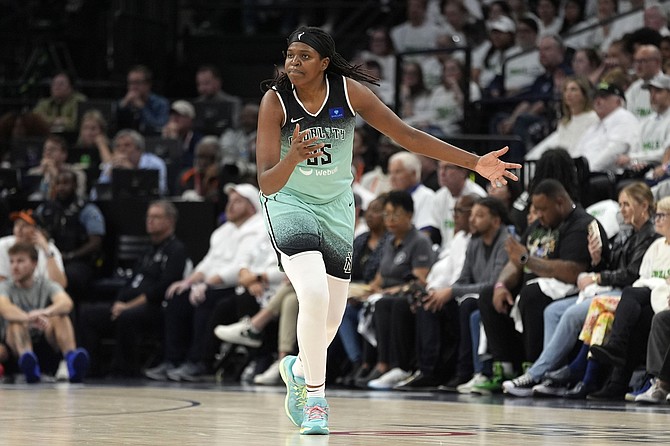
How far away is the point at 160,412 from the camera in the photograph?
6387 mm

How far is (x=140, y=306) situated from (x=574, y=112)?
409 cm

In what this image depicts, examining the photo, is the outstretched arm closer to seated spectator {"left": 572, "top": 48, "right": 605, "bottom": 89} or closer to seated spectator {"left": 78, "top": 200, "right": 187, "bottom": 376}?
seated spectator {"left": 78, "top": 200, "right": 187, "bottom": 376}

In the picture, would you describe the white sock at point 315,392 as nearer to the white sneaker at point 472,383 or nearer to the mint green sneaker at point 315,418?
the mint green sneaker at point 315,418

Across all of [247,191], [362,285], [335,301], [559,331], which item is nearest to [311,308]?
[335,301]

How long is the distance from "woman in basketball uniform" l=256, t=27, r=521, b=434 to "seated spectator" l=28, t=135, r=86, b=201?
7.09 m

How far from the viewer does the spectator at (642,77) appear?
1023 cm

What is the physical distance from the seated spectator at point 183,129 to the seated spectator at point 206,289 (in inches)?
105

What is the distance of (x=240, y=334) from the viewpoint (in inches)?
409

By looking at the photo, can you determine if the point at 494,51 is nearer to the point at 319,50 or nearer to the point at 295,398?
the point at 319,50

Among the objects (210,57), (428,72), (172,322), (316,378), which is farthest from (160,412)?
(210,57)

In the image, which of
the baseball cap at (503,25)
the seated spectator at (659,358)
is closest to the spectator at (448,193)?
the seated spectator at (659,358)

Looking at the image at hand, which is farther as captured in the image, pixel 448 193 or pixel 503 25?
pixel 503 25

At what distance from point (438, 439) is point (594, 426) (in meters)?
1.06

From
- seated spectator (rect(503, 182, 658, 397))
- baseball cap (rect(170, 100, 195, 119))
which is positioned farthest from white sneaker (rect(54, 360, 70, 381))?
baseball cap (rect(170, 100, 195, 119))
